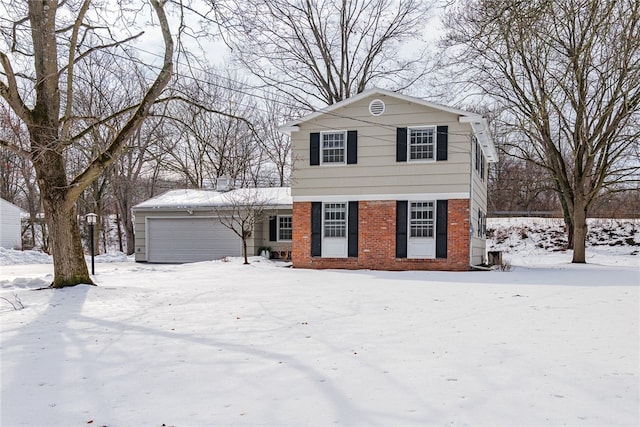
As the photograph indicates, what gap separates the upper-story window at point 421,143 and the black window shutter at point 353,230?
2279 mm

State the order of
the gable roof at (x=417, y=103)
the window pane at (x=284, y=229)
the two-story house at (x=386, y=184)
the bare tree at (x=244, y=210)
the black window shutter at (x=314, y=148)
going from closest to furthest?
the gable roof at (x=417, y=103), the two-story house at (x=386, y=184), the black window shutter at (x=314, y=148), the bare tree at (x=244, y=210), the window pane at (x=284, y=229)

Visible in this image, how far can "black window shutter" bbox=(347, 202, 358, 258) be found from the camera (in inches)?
589

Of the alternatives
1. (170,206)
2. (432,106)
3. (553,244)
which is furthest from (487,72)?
(170,206)

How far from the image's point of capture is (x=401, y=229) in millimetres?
14609

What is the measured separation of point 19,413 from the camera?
3342 mm

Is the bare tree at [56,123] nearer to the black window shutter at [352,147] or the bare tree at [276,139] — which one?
the black window shutter at [352,147]

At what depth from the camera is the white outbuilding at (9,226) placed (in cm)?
2644

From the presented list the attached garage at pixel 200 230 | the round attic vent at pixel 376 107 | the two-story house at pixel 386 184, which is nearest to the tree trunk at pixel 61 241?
the two-story house at pixel 386 184

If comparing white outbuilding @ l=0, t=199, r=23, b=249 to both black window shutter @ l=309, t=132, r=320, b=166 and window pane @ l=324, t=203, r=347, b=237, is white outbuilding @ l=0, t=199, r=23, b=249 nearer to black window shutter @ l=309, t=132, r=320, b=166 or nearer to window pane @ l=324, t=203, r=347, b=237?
black window shutter @ l=309, t=132, r=320, b=166

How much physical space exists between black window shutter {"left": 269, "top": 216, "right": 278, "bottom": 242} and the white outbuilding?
15756 millimetres

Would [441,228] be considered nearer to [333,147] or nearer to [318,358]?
[333,147]

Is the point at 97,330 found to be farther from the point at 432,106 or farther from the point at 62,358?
the point at 432,106

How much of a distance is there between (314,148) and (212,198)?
290 inches

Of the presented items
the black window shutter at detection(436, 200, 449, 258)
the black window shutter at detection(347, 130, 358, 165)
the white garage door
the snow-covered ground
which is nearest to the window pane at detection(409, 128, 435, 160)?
the black window shutter at detection(436, 200, 449, 258)
